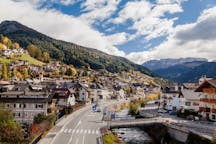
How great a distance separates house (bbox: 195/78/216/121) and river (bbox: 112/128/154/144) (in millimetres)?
17375

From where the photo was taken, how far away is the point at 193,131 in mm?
59125

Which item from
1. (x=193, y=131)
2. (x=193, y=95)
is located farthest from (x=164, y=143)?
(x=193, y=95)

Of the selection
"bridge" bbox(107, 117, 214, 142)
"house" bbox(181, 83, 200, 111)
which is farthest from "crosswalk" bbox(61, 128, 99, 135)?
"house" bbox(181, 83, 200, 111)

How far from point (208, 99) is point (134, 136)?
2229cm

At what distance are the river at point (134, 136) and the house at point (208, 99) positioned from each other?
17.4 meters

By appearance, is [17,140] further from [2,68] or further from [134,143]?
[2,68]

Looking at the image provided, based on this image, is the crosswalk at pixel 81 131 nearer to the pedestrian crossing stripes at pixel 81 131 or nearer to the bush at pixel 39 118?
the pedestrian crossing stripes at pixel 81 131

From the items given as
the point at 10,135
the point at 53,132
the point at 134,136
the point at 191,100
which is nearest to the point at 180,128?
the point at 134,136

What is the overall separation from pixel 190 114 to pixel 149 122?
18844 mm

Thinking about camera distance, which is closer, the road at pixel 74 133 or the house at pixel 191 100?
the road at pixel 74 133

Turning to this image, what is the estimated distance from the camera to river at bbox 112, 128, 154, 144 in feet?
232

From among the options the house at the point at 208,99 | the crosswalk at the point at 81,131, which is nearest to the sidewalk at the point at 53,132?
the crosswalk at the point at 81,131

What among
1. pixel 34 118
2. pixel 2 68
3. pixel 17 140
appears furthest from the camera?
pixel 2 68

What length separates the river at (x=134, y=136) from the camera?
70856 millimetres
